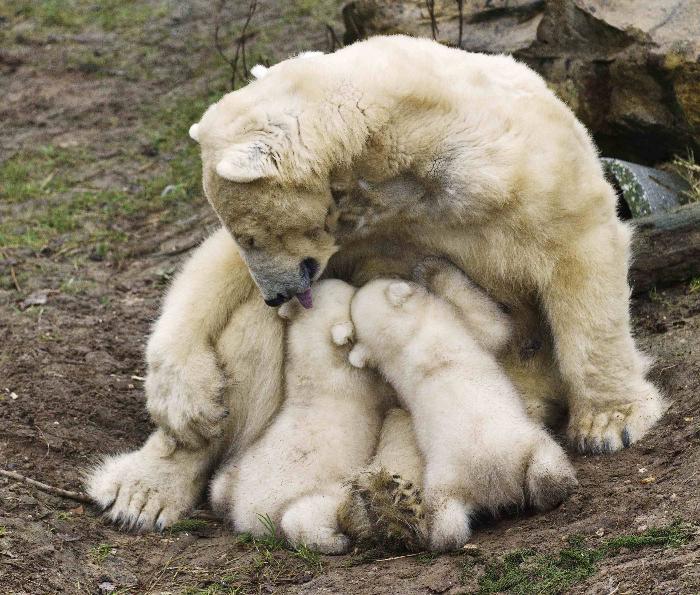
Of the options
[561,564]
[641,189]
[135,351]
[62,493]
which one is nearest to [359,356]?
[561,564]

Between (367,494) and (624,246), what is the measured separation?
194 centimetres

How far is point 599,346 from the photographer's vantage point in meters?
5.35

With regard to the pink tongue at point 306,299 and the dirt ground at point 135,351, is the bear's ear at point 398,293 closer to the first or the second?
the pink tongue at point 306,299

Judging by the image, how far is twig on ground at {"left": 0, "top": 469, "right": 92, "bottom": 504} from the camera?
539 centimetres

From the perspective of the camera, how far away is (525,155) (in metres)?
5.11

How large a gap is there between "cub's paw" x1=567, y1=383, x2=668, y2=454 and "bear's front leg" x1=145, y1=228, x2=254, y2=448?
1807 mm

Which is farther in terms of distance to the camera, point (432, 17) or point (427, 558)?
point (432, 17)

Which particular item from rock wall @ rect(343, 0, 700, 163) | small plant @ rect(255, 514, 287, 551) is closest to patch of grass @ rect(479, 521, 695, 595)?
small plant @ rect(255, 514, 287, 551)

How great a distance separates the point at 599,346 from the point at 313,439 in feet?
4.90

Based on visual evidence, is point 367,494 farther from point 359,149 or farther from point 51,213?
point 51,213

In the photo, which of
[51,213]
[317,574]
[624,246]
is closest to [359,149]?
[624,246]

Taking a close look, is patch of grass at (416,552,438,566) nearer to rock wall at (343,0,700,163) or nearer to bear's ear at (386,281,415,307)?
bear's ear at (386,281,415,307)

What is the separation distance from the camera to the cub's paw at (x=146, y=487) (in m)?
5.52

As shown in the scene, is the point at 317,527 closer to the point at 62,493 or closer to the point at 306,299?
the point at 306,299
